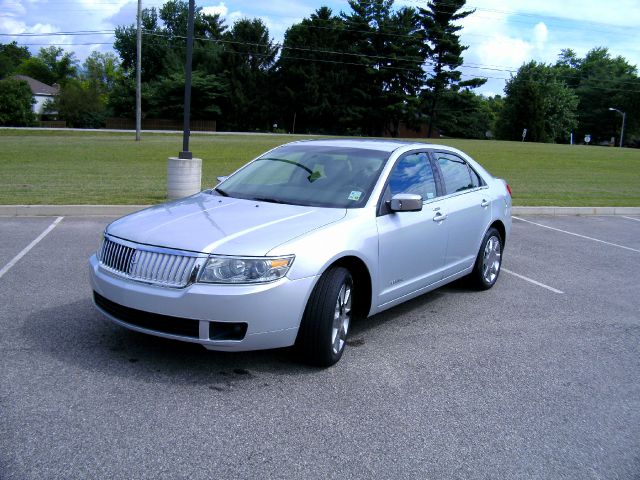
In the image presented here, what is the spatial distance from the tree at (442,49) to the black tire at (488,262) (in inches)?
2714

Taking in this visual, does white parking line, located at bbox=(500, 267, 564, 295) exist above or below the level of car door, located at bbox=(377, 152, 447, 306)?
below

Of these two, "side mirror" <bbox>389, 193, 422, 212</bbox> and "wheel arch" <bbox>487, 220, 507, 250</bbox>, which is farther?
"wheel arch" <bbox>487, 220, 507, 250</bbox>

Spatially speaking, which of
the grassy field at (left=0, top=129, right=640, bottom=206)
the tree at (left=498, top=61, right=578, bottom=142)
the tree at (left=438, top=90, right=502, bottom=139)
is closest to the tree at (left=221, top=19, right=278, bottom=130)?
the tree at (left=438, top=90, right=502, bottom=139)

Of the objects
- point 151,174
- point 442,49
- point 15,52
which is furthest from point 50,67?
point 151,174

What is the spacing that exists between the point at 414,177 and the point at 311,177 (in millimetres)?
950

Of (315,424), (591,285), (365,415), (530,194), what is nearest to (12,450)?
(315,424)

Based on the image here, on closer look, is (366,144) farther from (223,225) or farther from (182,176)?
(182,176)

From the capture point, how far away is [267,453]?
322 cm

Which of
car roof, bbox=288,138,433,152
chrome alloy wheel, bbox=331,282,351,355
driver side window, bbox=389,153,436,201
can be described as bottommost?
chrome alloy wheel, bbox=331,282,351,355

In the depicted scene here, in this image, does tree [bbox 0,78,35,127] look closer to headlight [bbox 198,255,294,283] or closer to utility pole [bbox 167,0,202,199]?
utility pole [bbox 167,0,202,199]

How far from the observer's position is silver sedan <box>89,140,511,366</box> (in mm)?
3926

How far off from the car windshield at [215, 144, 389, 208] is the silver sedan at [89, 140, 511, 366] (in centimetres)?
1

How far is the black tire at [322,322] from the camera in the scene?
4.16 m

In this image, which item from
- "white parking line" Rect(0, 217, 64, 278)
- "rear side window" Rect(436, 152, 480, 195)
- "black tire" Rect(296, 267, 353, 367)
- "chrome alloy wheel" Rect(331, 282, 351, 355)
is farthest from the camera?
"white parking line" Rect(0, 217, 64, 278)
